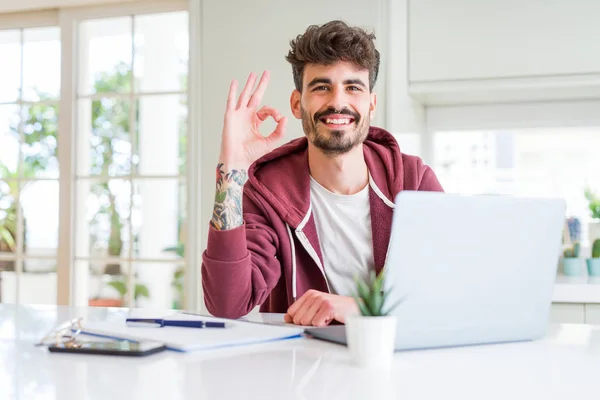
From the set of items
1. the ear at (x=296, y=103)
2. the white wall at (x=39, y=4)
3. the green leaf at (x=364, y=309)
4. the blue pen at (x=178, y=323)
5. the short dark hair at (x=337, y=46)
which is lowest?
the blue pen at (x=178, y=323)

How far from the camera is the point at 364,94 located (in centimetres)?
206

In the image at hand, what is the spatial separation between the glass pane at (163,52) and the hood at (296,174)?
4.25 m

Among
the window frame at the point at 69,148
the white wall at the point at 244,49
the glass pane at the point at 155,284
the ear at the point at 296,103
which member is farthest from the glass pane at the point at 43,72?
the ear at the point at 296,103

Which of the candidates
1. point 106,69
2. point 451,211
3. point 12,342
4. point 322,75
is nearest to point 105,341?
point 12,342

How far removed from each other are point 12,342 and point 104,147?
3.73 meters

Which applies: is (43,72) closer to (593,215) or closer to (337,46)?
(337,46)

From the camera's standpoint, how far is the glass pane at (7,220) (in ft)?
14.1

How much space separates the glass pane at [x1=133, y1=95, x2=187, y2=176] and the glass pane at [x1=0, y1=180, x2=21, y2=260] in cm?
197

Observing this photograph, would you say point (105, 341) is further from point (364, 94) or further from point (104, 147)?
Result: point (104, 147)

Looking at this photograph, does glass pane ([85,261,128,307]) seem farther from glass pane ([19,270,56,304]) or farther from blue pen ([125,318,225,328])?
blue pen ([125,318,225,328])

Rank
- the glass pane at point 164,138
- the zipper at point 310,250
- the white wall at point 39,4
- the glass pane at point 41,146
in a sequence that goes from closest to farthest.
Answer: the zipper at point 310,250 → the white wall at point 39,4 → the glass pane at point 41,146 → the glass pane at point 164,138

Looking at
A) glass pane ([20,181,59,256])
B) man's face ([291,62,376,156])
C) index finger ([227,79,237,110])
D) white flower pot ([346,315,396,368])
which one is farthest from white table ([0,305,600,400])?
glass pane ([20,181,59,256])

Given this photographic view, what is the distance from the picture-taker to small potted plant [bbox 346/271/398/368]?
3.17 ft

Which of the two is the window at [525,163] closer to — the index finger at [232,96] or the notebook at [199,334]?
the index finger at [232,96]
